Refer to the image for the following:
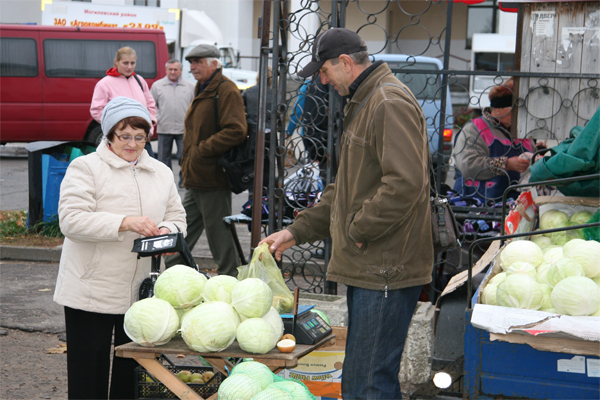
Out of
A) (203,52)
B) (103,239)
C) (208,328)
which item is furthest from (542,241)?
(203,52)

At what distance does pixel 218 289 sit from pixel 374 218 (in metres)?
0.76

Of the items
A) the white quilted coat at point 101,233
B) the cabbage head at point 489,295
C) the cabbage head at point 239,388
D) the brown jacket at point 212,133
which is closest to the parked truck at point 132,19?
the brown jacket at point 212,133

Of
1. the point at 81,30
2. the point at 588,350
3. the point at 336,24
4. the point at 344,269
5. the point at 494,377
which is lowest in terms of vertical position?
the point at 494,377

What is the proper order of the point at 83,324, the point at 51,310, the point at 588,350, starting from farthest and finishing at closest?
the point at 51,310 → the point at 83,324 → the point at 588,350

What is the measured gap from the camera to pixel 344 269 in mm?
3000

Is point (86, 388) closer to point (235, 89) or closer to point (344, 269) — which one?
point (344, 269)

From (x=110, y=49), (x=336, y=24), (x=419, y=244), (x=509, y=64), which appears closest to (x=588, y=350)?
(x=419, y=244)

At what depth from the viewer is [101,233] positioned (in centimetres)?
318

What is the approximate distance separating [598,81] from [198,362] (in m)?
3.66

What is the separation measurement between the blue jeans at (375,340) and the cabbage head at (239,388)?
606mm

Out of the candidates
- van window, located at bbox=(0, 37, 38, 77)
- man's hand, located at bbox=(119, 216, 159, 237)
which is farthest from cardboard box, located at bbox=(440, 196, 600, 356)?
van window, located at bbox=(0, 37, 38, 77)

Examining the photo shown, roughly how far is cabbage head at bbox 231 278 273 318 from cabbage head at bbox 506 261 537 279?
4.13 ft

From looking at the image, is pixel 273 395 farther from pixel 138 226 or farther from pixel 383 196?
pixel 138 226

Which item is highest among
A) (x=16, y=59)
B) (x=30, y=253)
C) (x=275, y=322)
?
(x=16, y=59)
